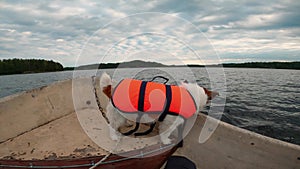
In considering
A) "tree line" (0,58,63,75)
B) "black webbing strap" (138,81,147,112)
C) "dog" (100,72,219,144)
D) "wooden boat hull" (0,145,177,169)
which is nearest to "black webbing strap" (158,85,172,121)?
"dog" (100,72,219,144)

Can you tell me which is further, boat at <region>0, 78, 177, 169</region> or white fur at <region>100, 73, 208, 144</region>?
white fur at <region>100, 73, 208, 144</region>

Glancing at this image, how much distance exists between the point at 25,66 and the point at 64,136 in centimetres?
7162

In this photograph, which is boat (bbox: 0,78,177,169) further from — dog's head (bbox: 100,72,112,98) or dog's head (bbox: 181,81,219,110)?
dog's head (bbox: 100,72,112,98)

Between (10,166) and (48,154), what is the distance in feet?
2.99

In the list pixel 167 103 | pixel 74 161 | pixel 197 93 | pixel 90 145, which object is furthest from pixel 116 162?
pixel 197 93

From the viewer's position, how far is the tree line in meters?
61.8

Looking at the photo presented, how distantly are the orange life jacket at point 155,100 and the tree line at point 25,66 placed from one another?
6825 cm

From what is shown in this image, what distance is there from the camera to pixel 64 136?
364cm

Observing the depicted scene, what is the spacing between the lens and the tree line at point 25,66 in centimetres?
6181

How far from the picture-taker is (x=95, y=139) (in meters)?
3.45

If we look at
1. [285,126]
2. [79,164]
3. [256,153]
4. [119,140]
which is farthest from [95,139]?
[285,126]

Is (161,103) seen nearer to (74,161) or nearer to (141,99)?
(141,99)

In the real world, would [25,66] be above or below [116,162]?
above

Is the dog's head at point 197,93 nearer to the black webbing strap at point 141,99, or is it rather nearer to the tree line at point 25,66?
the black webbing strap at point 141,99
